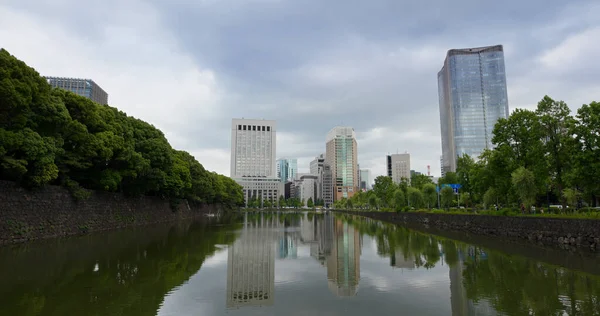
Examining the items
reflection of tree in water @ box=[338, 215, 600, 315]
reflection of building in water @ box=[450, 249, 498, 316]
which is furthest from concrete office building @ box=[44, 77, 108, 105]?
reflection of building in water @ box=[450, 249, 498, 316]

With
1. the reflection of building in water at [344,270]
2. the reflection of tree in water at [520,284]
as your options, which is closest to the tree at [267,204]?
the reflection of building in water at [344,270]

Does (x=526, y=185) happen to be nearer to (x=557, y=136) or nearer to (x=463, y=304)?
(x=557, y=136)

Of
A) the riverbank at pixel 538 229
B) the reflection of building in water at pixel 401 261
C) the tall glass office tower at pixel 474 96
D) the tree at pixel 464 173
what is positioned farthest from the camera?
the tall glass office tower at pixel 474 96

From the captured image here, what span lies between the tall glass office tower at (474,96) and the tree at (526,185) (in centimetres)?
11416

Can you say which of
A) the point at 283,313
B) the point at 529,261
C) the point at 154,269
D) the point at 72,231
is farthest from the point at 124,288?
the point at 72,231

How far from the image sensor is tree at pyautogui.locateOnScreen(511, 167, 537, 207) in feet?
89.2

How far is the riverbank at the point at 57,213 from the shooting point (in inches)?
831

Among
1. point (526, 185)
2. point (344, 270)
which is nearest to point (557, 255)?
point (526, 185)

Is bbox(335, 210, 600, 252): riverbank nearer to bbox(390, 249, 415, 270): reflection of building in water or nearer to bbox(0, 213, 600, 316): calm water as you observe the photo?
bbox(0, 213, 600, 316): calm water

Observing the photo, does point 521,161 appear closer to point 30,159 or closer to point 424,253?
point 424,253

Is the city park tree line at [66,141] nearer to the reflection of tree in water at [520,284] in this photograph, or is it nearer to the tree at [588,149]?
the reflection of tree in water at [520,284]

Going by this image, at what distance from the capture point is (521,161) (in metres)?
30.4

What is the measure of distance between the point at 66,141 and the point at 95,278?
17902 millimetres

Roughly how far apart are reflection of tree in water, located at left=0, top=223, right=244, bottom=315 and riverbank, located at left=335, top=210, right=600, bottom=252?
2065 centimetres
